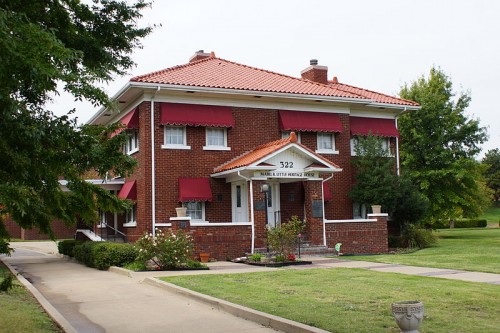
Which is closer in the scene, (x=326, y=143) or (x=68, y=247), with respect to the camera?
(x=68, y=247)

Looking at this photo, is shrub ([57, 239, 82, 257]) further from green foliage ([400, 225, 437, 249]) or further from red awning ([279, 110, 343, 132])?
green foliage ([400, 225, 437, 249])

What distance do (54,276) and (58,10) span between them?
12.4m

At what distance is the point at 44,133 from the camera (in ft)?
18.4

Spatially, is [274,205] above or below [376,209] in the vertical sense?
above

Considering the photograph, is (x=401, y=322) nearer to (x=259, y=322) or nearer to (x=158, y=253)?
(x=259, y=322)

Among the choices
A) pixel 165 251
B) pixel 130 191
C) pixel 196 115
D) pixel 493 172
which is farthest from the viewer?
pixel 493 172

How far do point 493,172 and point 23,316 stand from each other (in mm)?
98828

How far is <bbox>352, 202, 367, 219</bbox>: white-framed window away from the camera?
26922 millimetres

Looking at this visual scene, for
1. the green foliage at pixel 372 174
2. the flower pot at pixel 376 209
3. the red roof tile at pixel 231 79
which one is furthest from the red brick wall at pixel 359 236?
the red roof tile at pixel 231 79

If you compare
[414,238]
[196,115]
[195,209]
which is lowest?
[414,238]

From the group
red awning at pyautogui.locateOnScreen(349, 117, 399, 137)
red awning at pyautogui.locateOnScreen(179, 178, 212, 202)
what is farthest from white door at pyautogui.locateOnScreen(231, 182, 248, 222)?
red awning at pyautogui.locateOnScreen(349, 117, 399, 137)

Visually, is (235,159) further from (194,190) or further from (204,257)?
(204,257)

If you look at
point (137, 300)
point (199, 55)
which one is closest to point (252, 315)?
point (137, 300)

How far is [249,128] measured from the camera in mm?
24875
